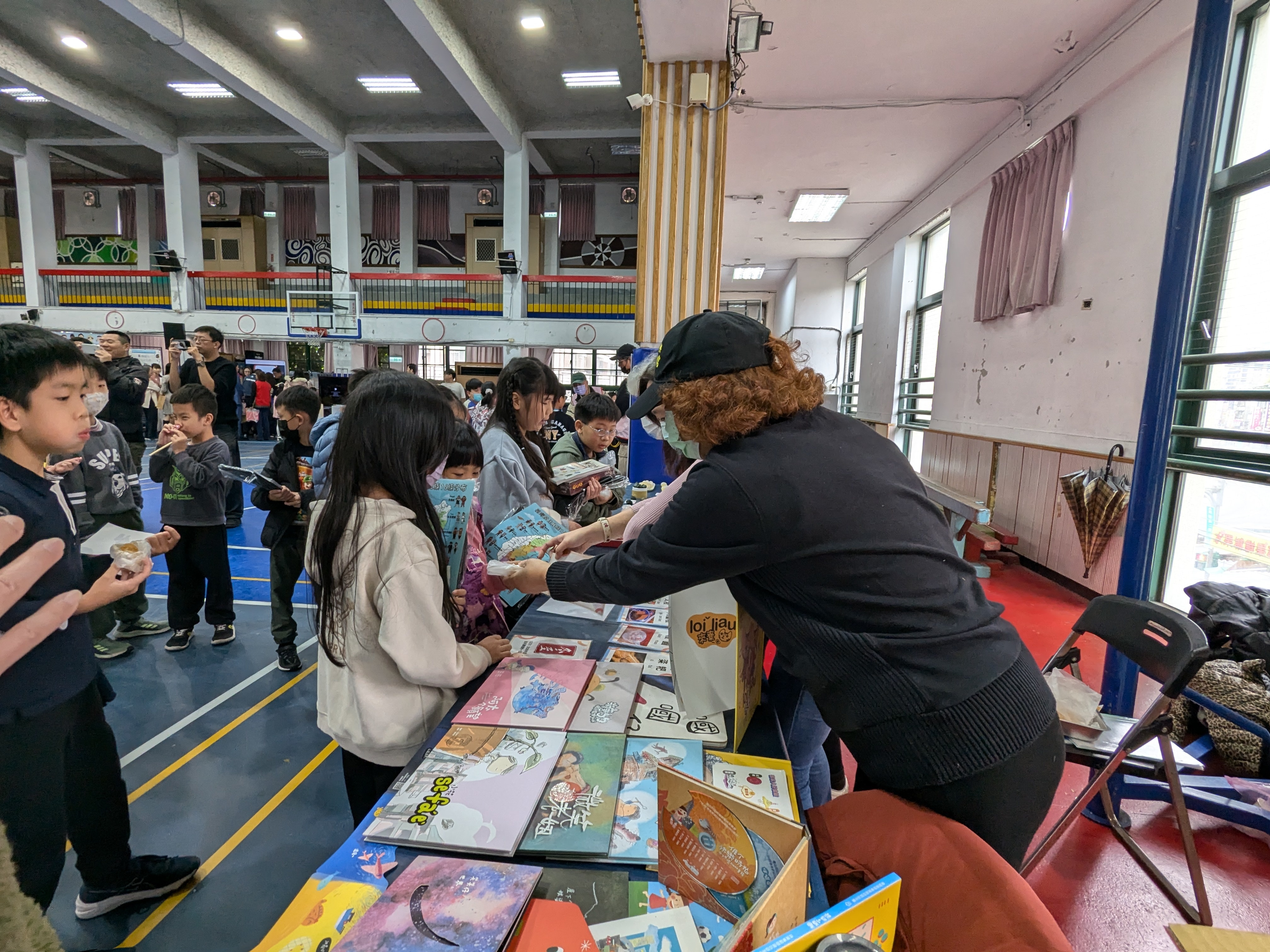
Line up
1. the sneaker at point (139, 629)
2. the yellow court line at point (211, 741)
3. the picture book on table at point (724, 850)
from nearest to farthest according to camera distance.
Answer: the picture book on table at point (724, 850)
the yellow court line at point (211, 741)
the sneaker at point (139, 629)

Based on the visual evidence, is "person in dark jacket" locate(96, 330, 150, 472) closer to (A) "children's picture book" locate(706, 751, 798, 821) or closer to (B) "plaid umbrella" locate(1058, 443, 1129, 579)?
(A) "children's picture book" locate(706, 751, 798, 821)

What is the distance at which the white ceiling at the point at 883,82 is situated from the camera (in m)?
4.38

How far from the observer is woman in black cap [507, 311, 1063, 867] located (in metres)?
0.96

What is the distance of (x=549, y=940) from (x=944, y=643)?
0.72 m

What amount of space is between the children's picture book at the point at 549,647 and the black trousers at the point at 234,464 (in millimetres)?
4296

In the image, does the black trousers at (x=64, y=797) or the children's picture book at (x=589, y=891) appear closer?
the children's picture book at (x=589, y=891)

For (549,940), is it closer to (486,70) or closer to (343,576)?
(343,576)

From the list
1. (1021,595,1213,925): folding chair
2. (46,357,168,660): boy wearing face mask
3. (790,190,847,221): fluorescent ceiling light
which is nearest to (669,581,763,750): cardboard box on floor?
(1021,595,1213,925): folding chair

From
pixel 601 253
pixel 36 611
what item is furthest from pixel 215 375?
pixel 601 253

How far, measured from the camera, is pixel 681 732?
1191 millimetres

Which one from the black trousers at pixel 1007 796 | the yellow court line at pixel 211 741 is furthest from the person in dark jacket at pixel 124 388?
the black trousers at pixel 1007 796

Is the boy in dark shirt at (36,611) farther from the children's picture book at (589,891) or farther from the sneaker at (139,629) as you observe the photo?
the sneaker at (139,629)

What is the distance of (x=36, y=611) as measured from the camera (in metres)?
1.08

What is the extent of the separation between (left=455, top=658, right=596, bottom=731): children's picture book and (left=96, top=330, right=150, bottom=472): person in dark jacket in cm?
421
